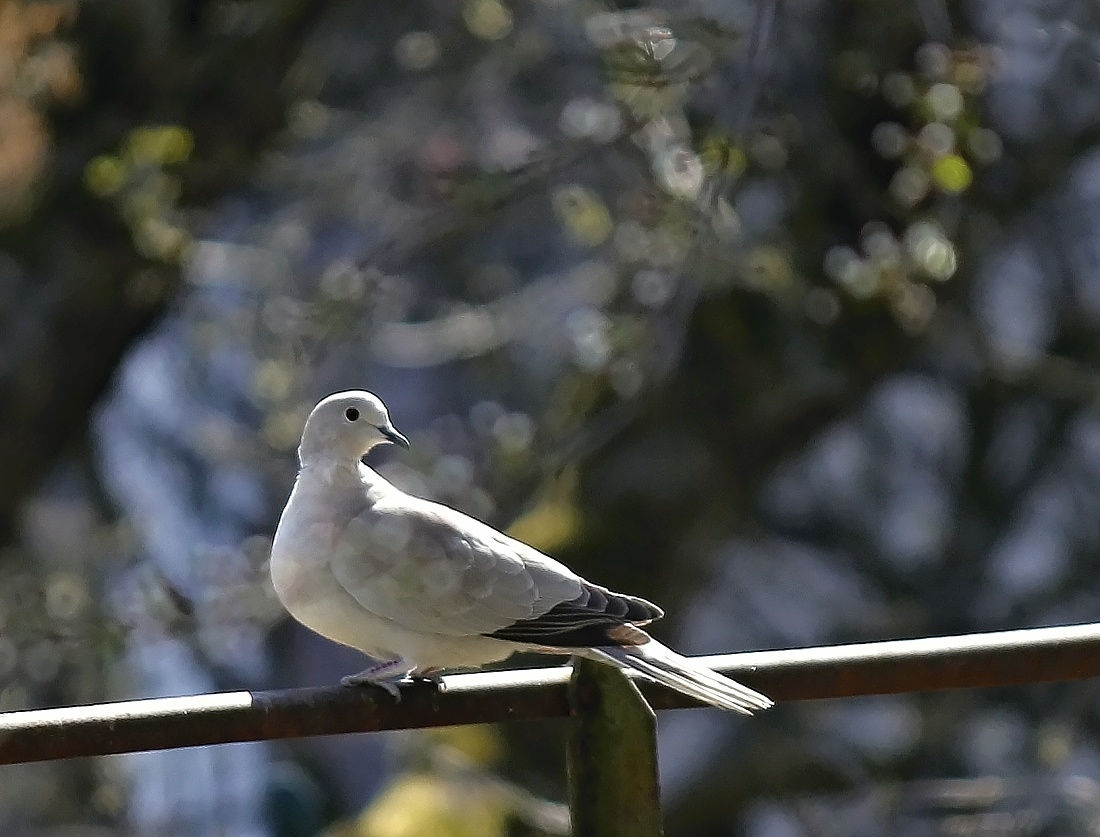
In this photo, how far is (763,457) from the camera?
4324 mm

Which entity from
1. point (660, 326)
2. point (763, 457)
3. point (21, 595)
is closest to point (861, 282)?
point (660, 326)

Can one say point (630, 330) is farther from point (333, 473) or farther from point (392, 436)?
point (333, 473)

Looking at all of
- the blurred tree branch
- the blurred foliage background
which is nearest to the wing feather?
the blurred foliage background

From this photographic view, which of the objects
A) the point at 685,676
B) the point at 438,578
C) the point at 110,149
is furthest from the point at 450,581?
the point at 110,149

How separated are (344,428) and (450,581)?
8.5 inches

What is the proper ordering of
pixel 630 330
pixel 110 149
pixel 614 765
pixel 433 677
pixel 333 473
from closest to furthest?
pixel 614 765 < pixel 433 677 < pixel 333 473 < pixel 630 330 < pixel 110 149

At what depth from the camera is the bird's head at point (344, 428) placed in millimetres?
1715

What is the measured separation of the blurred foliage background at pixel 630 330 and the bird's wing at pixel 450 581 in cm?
101

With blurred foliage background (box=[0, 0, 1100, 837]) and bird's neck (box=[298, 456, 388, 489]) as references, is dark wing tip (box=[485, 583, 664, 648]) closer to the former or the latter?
bird's neck (box=[298, 456, 388, 489])

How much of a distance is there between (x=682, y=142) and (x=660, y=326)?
0.46 metres

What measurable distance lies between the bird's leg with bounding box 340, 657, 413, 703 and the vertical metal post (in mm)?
182

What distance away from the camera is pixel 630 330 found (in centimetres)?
292

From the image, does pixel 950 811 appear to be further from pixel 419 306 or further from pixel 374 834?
pixel 419 306

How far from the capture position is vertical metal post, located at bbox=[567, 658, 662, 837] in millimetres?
1318
